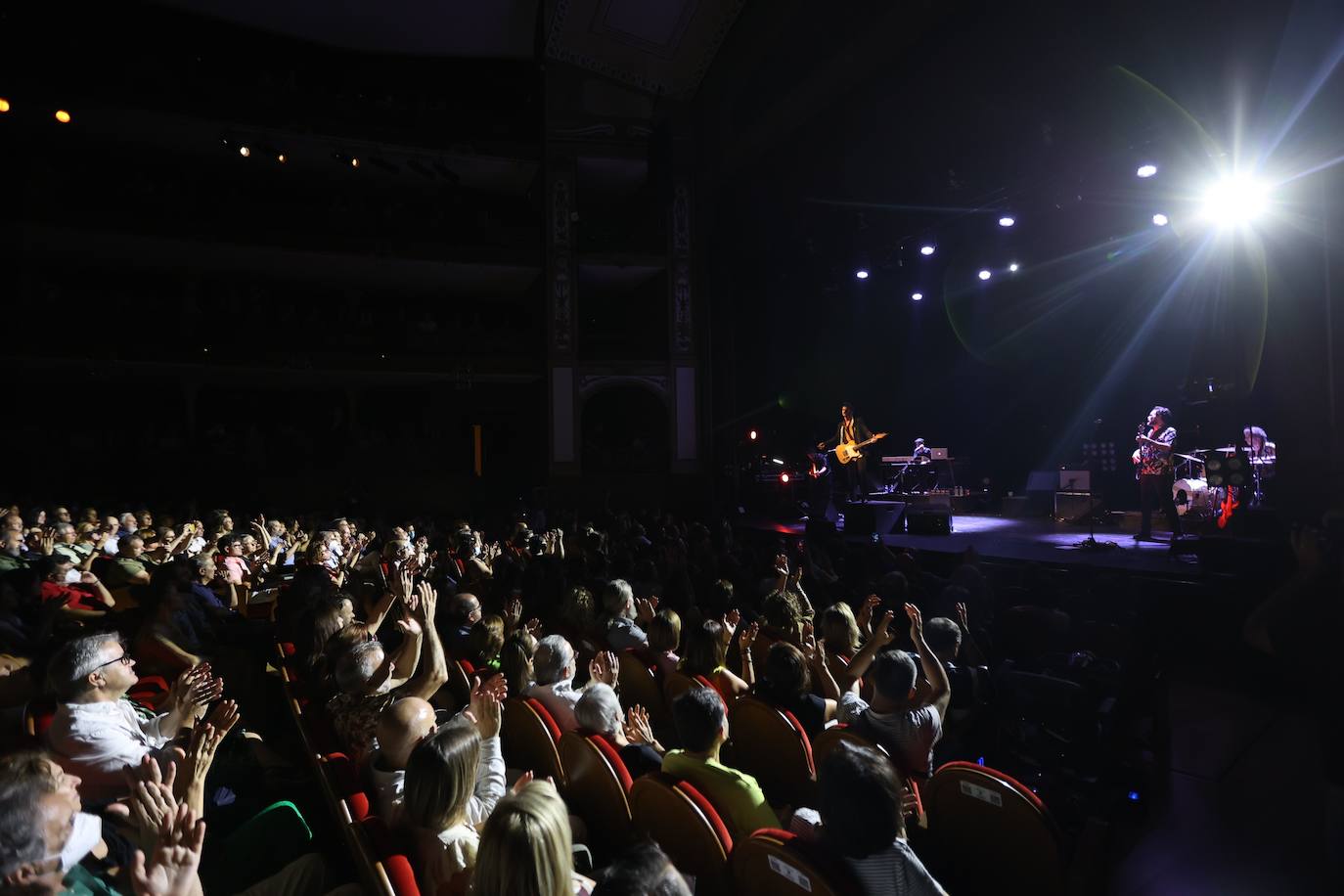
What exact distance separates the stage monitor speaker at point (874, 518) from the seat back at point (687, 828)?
870 centimetres

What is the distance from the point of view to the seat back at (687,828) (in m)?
2.02

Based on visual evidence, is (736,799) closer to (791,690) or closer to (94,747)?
(791,690)

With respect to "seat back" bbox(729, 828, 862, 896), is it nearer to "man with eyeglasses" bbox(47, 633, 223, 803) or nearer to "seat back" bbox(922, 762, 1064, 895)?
"seat back" bbox(922, 762, 1064, 895)

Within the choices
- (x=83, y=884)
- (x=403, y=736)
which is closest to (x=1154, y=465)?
(x=403, y=736)

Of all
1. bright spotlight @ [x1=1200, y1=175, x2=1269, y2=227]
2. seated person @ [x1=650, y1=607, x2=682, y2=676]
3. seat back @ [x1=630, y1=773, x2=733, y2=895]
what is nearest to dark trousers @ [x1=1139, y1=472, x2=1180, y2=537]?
bright spotlight @ [x1=1200, y1=175, x2=1269, y2=227]

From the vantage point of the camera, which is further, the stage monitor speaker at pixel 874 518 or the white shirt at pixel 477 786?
the stage monitor speaker at pixel 874 518

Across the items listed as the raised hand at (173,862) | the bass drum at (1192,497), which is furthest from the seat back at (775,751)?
the bass drum at (1192,497)

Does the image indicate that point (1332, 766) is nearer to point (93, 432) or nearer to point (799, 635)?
point (799, 635)

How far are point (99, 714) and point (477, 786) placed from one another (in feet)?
4.43

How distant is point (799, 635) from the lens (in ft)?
13.9

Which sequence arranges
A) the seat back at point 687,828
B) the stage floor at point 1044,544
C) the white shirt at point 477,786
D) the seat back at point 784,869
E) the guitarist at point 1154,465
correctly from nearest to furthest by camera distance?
1. the seat back at point 784,869
2. the seat back at point 687,828
3. the white shirt at point 477,786
4. the stage floor at point 1044,544
5. the guitarist at point 1154,465

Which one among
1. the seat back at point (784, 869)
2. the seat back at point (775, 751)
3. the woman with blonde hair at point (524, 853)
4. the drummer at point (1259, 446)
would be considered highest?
the drummer at point (1259, 446)

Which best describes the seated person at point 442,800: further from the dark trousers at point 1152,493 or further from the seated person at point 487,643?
the dark trousers at point 1152,493

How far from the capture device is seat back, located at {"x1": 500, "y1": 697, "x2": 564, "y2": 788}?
2816mm
